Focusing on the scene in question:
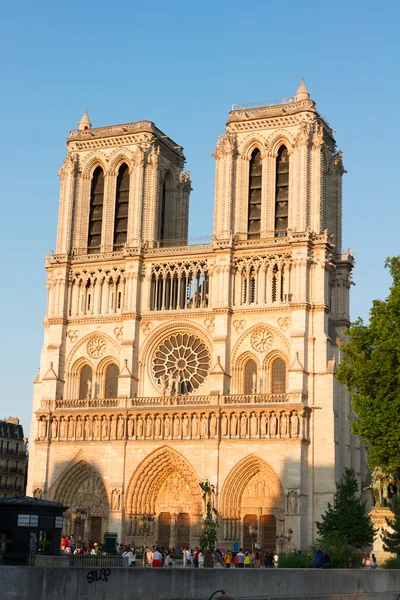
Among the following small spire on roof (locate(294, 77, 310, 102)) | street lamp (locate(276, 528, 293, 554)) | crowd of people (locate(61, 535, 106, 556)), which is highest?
small spire on roof (locate(294, 77, 310, 102))

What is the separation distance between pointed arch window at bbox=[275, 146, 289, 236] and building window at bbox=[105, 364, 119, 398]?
12.1 meters

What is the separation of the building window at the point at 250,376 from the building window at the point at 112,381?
7.86m

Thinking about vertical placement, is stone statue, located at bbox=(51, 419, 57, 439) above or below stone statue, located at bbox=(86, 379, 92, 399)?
below

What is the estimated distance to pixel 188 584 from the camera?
19531 millimetres

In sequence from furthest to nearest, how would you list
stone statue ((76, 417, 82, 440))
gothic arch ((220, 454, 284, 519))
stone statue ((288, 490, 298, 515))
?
stone statue ((76, 417, 82, 440)) < gothic arch ((220, 454, 284, 519)) < stone statue ((288, 490, 298, 515))

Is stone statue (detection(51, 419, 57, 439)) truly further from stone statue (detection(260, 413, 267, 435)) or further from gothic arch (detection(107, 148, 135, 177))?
gothic arch (detection(107, 148, 135, 177))

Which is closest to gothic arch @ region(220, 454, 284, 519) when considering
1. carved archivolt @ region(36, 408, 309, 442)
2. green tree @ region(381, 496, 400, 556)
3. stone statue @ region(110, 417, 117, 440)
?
carved archivolt @ region(36, 408, 309, 442)

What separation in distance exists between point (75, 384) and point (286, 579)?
37834 millimetres

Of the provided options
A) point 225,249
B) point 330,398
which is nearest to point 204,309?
point 225,249

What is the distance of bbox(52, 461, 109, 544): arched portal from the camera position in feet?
182

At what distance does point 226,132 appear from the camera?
A: 5806 cm

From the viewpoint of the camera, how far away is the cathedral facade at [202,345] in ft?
171

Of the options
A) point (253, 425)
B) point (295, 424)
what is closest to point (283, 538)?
point (295, 424)

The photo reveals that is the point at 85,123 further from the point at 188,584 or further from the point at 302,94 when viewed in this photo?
the point at 188,584
